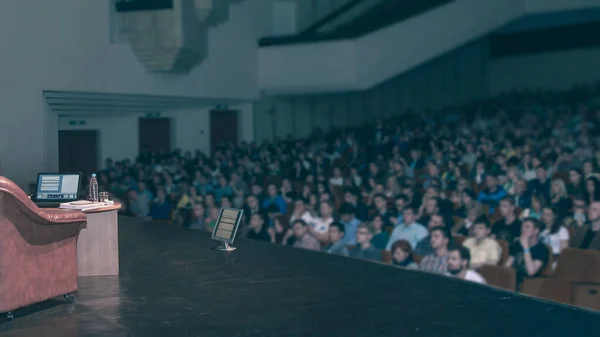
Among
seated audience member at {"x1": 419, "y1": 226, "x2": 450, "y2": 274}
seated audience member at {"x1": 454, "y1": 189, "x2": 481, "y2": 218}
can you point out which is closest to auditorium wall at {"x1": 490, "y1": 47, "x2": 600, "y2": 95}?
seated audience member at {"x1": 454, "y1": 189, "x2": 481, "y2": 218}

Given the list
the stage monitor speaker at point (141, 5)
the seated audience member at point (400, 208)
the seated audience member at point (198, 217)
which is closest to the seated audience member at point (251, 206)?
the seated audience member at point (198, 217)

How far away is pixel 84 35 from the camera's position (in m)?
11.1

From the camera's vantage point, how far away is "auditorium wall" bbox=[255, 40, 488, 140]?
1647 centimetres

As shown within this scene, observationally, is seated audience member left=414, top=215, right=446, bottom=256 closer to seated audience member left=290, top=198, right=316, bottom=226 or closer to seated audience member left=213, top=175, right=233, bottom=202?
seated audience member left=290, top=198, right=316, bottom=226

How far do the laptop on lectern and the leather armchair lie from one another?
690 mm

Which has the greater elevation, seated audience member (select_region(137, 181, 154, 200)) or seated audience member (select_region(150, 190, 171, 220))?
seated audience member (select_region(137, 181, 154, 200))

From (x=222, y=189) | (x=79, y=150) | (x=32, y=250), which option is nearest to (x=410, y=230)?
(x=32, y=250)

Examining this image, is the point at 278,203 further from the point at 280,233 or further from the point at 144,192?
the point at 144,192

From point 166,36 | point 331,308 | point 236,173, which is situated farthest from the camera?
point 166,36

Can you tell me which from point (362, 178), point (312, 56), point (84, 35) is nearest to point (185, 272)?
point (362, 178)

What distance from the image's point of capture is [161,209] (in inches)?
373

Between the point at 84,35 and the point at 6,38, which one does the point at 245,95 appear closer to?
the point at 84,35

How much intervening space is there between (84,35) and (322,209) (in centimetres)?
537

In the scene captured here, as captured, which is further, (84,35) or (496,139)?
(496,139)
